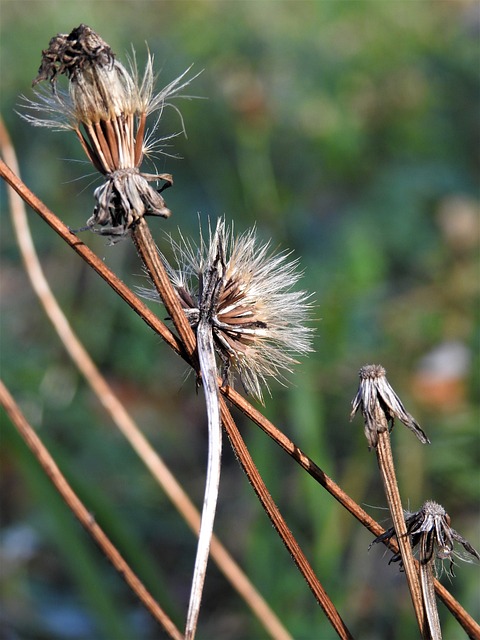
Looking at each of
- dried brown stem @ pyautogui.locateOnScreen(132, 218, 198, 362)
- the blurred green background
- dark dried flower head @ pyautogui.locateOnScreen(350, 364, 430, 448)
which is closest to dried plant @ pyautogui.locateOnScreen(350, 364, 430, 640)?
dark dried flower head @ pyautogui.locateOnScreen(350, 364, 430, 448)

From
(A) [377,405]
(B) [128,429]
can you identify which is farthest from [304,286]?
(A) [377,405]

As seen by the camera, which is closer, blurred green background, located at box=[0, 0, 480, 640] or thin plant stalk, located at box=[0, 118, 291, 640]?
thin plant stalk, located at box=[0, 118, 291, 640]

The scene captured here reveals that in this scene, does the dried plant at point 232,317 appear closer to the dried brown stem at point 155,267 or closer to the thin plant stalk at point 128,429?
the dried brown stem at point 155,267

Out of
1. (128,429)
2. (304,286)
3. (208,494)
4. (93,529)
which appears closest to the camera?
(208,494)

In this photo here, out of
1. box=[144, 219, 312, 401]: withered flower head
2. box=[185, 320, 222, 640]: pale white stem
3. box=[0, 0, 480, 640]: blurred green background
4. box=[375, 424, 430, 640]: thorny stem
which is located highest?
box=[0, 0, 480, 640]: blurred green background

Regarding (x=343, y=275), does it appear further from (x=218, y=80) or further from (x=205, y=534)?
(x=205, y=534)

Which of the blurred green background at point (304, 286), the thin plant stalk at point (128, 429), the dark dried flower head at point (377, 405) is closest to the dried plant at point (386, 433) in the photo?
the dark dried flower head at point (377, 405)

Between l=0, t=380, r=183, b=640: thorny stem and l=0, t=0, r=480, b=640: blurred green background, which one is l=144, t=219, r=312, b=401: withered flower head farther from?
l=0, t=0, r=480, b=640: blurred green background

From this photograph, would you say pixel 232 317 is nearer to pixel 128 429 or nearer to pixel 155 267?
pixel 155 267
